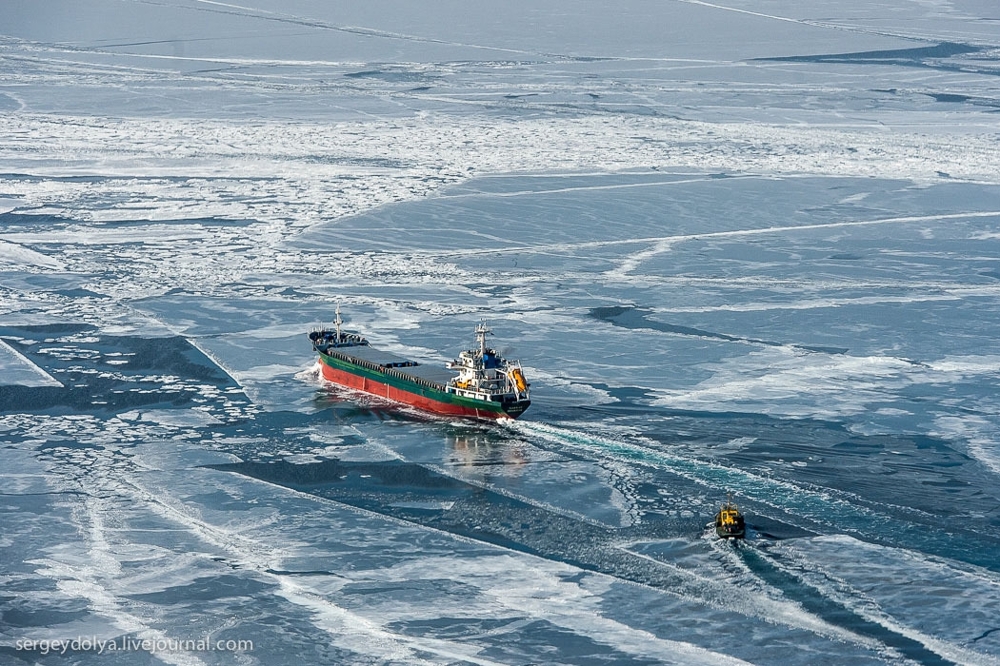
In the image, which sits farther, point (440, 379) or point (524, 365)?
point (524, 365)

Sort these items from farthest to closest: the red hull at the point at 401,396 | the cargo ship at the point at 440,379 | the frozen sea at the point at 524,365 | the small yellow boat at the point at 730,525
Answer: the red hull at the point at 401,396 < the cargo ship at the point at 440,379 < the small yellow boat at the point at 730,525 < the frozen sea at the point at 524,365

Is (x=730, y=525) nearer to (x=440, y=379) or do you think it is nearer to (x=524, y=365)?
(x=440, y=379)

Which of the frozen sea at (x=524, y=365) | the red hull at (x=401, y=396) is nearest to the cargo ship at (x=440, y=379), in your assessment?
the red hull at (x=401, y=396)

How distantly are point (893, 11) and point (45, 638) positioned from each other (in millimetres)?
47172

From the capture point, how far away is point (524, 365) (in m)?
16.2

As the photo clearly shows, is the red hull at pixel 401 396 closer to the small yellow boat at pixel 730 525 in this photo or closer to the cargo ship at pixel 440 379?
the cargo ship at pixel 440 379

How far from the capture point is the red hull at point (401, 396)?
1489 cm

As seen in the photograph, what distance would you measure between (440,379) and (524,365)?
3.95 ft

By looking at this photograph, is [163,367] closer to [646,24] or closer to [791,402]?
[791,402]

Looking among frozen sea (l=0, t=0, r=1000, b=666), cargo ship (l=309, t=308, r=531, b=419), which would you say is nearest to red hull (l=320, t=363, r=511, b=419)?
cargo ship (l=309, t=308, r=531, b=419)

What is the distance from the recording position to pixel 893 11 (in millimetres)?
51031

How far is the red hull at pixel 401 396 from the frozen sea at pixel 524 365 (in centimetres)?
21

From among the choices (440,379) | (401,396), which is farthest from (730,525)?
(401,396)

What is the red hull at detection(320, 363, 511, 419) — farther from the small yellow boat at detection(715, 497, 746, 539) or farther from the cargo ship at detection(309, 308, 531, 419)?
the small yellow boat at detection(715, 497, 746, 539)
